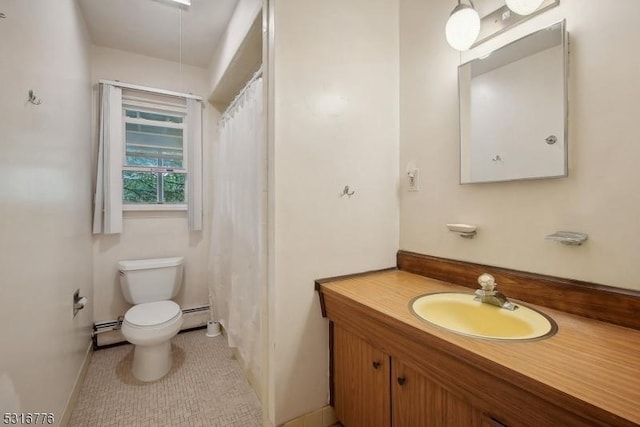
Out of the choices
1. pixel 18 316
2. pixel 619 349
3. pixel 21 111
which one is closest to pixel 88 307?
pixel 18 316

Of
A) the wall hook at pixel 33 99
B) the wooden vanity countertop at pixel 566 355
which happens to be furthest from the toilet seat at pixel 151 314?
the wooden vanity countertop at pixel 566 355

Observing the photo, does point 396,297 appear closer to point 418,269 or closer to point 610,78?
point 418,269

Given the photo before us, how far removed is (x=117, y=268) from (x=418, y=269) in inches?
97.2

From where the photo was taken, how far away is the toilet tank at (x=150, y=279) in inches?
87.1

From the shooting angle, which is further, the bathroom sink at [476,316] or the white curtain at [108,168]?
the white curtain at [108,168]

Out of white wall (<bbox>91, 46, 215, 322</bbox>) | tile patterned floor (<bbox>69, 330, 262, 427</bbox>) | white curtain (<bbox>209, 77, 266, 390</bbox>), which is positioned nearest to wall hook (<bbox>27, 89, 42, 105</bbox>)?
white curtain (<bbox>209, 77, 266, 390</bbox>)

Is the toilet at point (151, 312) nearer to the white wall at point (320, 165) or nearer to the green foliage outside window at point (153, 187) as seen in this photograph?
the green foliage outside window at point (153, 187)

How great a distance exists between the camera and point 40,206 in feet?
3.96

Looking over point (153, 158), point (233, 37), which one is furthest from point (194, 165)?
point (233, 37)

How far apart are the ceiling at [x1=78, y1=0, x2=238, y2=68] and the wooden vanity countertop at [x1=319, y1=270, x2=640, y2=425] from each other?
2.24 metres

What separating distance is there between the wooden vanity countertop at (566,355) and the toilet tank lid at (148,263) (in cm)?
195

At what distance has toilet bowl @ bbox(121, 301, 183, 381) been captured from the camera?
175cm

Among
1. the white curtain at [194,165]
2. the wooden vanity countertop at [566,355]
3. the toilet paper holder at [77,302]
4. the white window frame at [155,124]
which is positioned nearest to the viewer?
the wooden vanity countertop at [566,355]

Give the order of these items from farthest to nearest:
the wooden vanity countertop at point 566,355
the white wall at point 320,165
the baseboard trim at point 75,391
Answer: the baseboard trim at point 75,391 < the white wall at point 320,165 < the wooden vanity countertop at point 566,355
